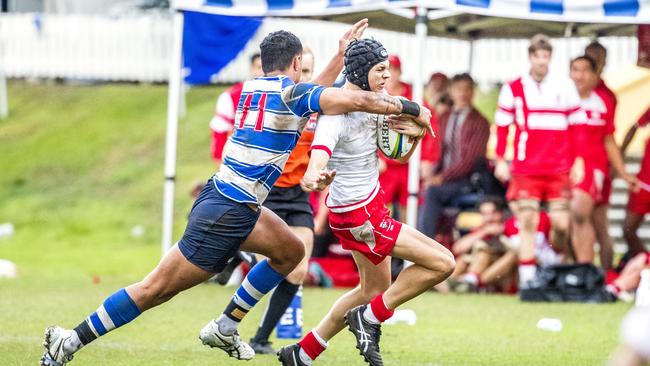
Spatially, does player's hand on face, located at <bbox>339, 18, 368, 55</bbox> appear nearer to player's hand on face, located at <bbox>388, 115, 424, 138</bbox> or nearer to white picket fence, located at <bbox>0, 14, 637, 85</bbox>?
player's hand on face, located at <bbox>388, 115, 424, 138</bbox>

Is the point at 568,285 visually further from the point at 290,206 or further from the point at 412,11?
the point at 290,206

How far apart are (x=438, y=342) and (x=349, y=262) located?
414 cm

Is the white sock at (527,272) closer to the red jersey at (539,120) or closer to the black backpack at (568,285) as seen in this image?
the black backpack at (568,285)

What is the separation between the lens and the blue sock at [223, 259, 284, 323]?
713cm

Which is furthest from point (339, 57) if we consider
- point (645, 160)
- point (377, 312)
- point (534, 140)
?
Answer: point (645, 160)

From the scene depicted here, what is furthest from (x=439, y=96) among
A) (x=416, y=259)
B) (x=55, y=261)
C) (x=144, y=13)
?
(x=144, y=13)

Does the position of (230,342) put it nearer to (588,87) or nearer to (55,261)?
(588,87)

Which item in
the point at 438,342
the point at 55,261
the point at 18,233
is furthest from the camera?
the point at 18,233

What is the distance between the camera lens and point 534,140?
1194 centimetres

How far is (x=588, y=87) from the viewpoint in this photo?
12.4 meters

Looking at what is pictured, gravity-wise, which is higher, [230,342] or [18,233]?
[230,342]

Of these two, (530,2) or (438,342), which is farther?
(530,2)

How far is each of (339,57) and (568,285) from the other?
5.29 m

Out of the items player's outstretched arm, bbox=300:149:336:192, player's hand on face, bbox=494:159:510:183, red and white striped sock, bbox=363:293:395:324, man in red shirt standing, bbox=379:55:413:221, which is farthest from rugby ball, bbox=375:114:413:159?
man in red shirt standing, bbox=379:55:413:221
